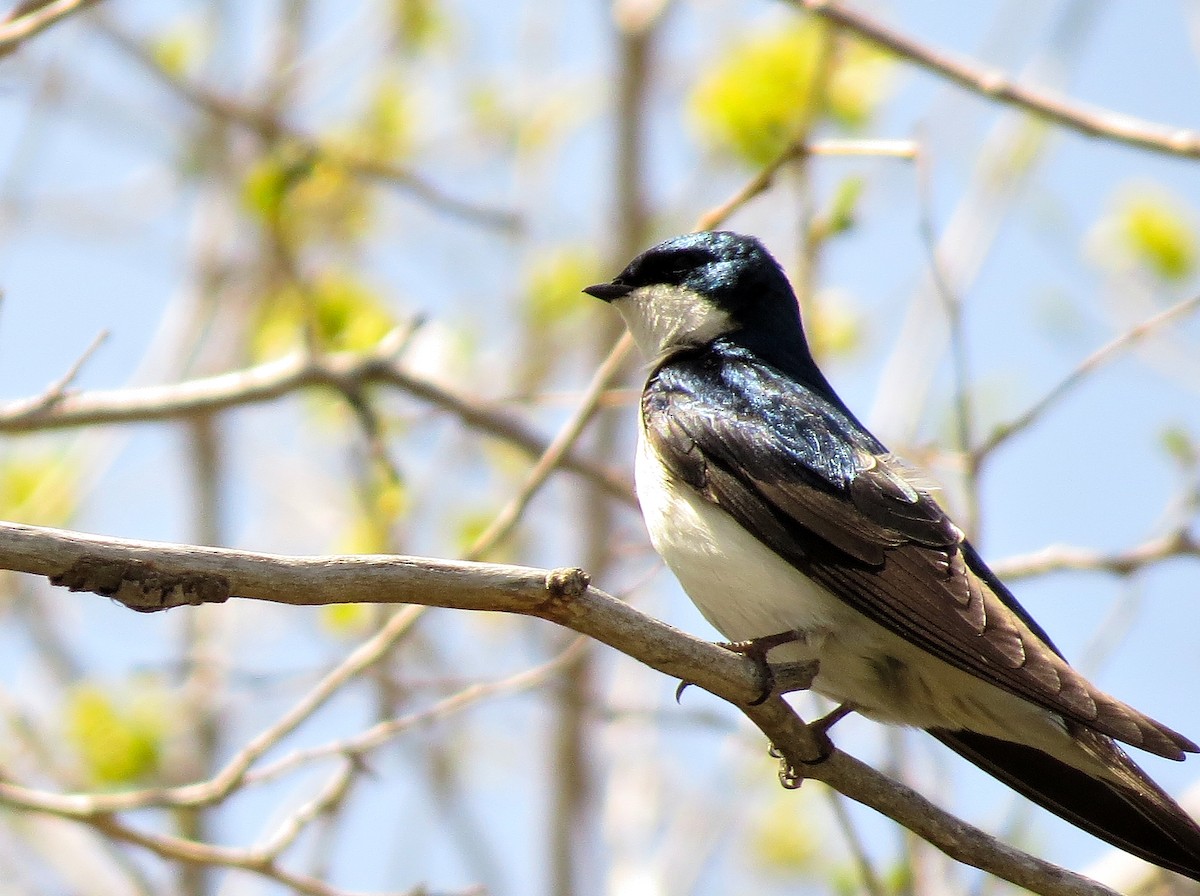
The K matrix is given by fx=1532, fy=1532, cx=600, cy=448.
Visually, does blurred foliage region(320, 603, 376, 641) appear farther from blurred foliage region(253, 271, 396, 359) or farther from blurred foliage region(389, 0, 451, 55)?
blurred foliage region(389, 0, 451, 55)

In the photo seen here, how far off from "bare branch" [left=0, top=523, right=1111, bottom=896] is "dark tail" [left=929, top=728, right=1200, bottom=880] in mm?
288

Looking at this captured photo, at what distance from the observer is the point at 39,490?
16.5ft

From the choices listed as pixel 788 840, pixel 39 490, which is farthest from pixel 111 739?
pixel 788 840

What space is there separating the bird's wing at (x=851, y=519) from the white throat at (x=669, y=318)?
22 centimetres

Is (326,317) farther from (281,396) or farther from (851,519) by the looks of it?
(851,519)

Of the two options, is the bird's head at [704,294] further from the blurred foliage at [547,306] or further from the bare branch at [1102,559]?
the blurred foliage at [547,306]

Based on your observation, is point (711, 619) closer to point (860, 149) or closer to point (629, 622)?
point (629, 622)

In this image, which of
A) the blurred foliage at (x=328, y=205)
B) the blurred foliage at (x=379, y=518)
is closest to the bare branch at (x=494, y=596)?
the blurred foliage at (x=379, y=518)

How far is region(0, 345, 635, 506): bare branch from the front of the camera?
3.74 metres

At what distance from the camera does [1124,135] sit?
351 centimetres

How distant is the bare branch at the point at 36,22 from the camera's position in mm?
3227

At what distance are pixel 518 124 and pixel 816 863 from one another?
148 inches

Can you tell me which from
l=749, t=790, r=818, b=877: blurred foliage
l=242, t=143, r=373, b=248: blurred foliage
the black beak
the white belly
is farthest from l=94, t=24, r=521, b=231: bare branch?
l=749, t=790, r=818, b=877: blurred foliage

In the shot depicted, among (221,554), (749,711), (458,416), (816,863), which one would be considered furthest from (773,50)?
(816,863)
